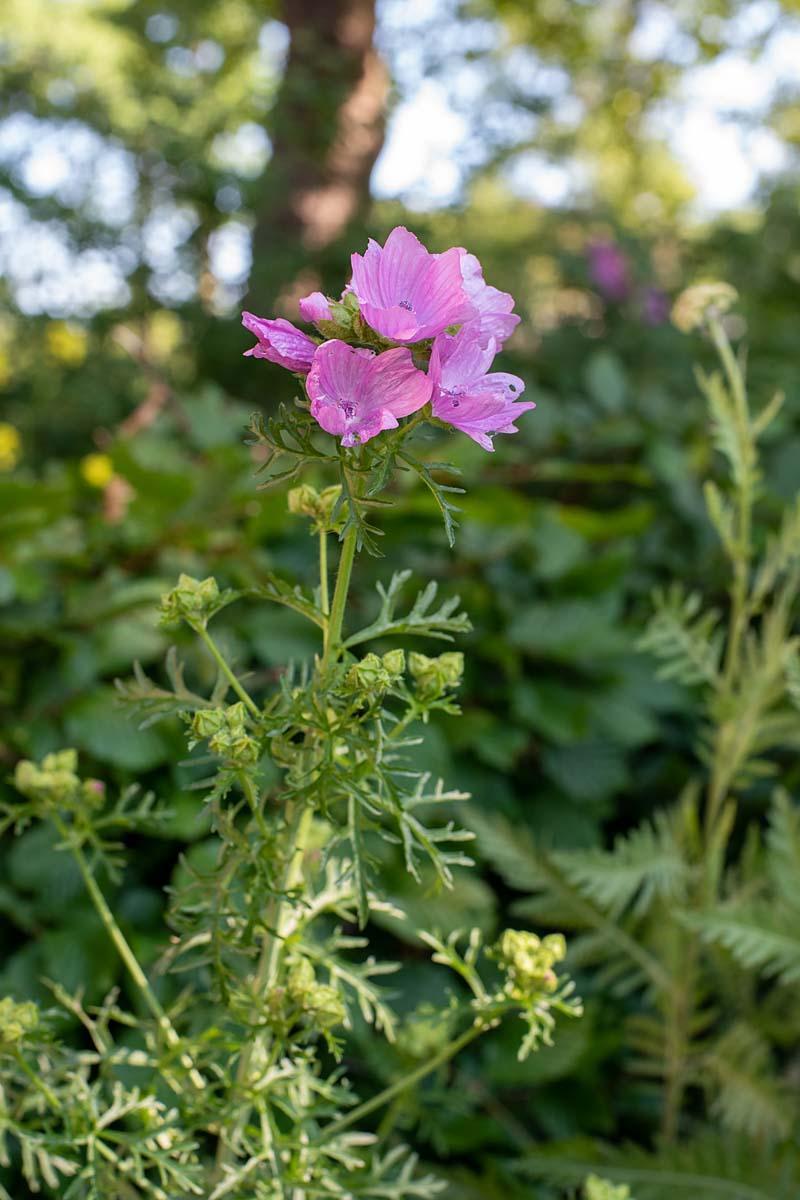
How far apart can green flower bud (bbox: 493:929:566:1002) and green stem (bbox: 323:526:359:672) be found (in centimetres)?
28

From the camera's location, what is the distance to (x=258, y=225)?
418 cm

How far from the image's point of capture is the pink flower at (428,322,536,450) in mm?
693

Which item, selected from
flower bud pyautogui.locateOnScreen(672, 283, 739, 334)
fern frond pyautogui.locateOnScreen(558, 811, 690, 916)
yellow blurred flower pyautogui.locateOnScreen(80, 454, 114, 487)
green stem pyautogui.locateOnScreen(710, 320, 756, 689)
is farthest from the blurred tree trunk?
fern frond pyautogui.locateOnScreen(558, 811, 690, 916)

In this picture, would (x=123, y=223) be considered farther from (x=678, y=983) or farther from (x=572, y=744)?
(x=678, y=983)

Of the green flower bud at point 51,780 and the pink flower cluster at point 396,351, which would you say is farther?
the green flower bud at point 51,780

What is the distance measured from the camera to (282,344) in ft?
2.28

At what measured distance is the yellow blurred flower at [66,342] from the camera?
4.29 m

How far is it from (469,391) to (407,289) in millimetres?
77

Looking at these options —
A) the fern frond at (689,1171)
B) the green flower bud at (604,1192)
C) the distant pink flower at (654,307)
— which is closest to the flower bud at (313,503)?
the green flower bud at (604,1192)

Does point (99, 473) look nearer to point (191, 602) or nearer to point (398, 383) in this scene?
point (191, 602)

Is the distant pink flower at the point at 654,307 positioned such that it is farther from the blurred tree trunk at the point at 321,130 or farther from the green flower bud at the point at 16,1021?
the green flower bud at the point at 16,1021

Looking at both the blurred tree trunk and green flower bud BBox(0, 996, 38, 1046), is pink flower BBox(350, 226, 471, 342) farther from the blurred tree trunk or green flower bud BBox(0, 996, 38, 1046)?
the blurred tree trunk

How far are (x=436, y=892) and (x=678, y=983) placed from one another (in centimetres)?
87

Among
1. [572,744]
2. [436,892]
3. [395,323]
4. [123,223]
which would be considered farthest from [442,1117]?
[123,223]
